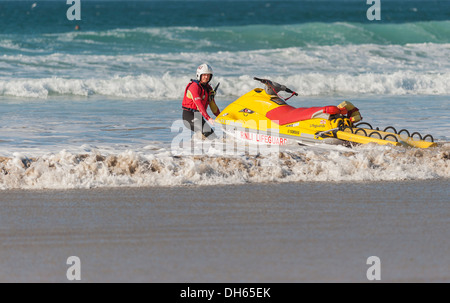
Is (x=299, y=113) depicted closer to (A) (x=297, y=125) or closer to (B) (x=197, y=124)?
(A) (x=297, y=125)

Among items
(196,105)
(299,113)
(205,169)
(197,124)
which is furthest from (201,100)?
(205,169)

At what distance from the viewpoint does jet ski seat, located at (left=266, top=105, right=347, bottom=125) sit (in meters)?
10.3

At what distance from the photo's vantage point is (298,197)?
307 inches

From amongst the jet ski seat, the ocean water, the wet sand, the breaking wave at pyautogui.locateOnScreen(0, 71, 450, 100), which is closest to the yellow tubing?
the ocean water

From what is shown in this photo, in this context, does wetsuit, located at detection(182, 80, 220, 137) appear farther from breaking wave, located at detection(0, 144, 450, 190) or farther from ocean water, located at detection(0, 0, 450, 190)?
breaking wave, located at detection(0, 144, 450, 190)

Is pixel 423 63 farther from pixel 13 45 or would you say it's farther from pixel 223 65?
pixel 13 45

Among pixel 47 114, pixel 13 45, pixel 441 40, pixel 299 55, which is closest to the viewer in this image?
pixel 47 114

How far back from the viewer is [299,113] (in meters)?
10.7

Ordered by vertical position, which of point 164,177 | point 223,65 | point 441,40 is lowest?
point 164,177

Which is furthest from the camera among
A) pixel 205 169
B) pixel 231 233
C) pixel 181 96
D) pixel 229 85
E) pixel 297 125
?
pixel 229 85

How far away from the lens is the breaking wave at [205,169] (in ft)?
27.6

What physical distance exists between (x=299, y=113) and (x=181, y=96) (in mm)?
8417
